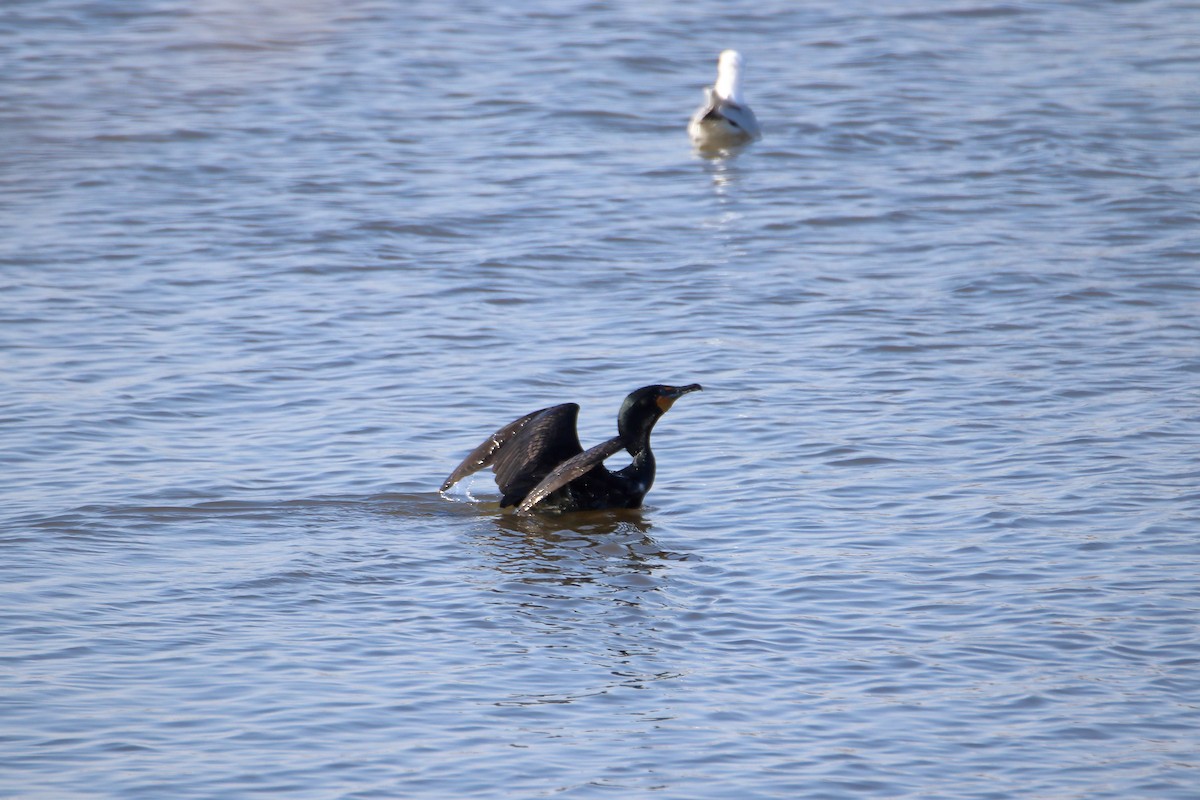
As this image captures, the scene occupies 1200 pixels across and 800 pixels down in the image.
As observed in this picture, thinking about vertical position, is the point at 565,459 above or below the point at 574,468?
below

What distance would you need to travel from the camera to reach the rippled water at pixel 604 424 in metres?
5.79

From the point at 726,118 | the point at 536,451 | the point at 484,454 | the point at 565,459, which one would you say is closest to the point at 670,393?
the point at 565,459

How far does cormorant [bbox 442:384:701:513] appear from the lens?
8.29 m

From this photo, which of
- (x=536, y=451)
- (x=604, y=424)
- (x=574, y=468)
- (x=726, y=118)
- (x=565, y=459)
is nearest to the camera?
(x=574, y=468)

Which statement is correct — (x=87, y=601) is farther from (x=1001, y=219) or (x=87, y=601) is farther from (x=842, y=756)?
(x=1001, y=219)

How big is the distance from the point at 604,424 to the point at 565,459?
0.80 meters

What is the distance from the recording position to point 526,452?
834cm

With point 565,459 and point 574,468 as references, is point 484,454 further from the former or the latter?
point 574,468

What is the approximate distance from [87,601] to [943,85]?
12.8m

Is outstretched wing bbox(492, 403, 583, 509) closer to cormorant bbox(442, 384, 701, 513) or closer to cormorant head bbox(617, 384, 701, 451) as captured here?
cormorant bbox(442, 384, 701, 513)

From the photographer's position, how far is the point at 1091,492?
804cm

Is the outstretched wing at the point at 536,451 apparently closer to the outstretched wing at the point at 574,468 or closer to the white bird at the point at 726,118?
the outstretched wing at the point at 574,468

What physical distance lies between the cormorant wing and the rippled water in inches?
9.3

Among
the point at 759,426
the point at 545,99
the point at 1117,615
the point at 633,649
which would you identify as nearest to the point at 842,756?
the point at 633,649
